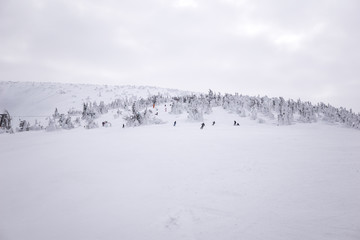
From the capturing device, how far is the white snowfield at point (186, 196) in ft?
10.6

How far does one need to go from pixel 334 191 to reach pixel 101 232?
4.35m

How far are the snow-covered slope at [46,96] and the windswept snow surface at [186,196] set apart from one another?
33.0 m

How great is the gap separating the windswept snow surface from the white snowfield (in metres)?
0.02

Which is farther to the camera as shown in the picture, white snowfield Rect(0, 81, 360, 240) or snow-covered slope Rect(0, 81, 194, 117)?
snow-covered slope Rect(0, 81, 194, 117)

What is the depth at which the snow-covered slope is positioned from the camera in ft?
131

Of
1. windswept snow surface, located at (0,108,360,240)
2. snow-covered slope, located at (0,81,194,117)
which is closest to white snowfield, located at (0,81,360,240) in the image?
windswept snow surface, located at (0,108,360,240)

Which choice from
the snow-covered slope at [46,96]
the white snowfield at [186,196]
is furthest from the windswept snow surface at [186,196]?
the snow-covered slope at [46,96]

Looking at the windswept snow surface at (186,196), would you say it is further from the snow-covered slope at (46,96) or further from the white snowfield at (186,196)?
the snow-covered slope at (46,96)

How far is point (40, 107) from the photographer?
40594 mm

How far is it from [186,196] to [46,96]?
2085 inches

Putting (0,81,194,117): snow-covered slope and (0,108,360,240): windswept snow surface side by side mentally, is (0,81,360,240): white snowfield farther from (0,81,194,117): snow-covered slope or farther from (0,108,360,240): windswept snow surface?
(0,81,194,117): snow-covered slope

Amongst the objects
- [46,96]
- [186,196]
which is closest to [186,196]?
[186,196]

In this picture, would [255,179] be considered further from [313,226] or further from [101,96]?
[101,96]

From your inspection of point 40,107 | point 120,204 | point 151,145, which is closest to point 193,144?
point 151,145
